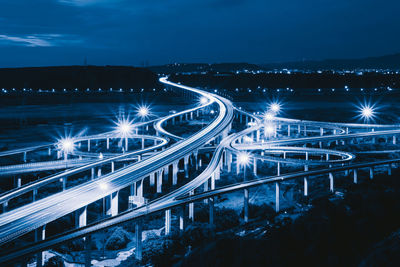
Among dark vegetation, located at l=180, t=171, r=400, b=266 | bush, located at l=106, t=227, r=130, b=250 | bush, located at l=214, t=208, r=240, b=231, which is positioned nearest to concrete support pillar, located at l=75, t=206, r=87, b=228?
bush, located at l=106, t=227, r=130, b=250

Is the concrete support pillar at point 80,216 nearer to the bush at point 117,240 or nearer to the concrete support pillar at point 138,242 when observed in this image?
the bush at point 117,240

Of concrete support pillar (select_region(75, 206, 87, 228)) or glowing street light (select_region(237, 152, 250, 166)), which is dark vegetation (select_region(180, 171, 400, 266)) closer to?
concrete support pillar (select_region(75, 206, 87, 228))

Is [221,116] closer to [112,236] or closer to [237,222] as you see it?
[237,222]

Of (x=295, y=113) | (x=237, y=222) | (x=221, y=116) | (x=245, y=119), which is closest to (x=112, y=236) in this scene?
(x=237, y=222)

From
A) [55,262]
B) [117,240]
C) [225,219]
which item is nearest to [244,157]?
[225,219]

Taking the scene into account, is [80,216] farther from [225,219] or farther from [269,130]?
[269,130]

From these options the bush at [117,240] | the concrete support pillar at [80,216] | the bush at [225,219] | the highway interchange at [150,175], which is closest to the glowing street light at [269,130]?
the highway interchange at [150,175]
